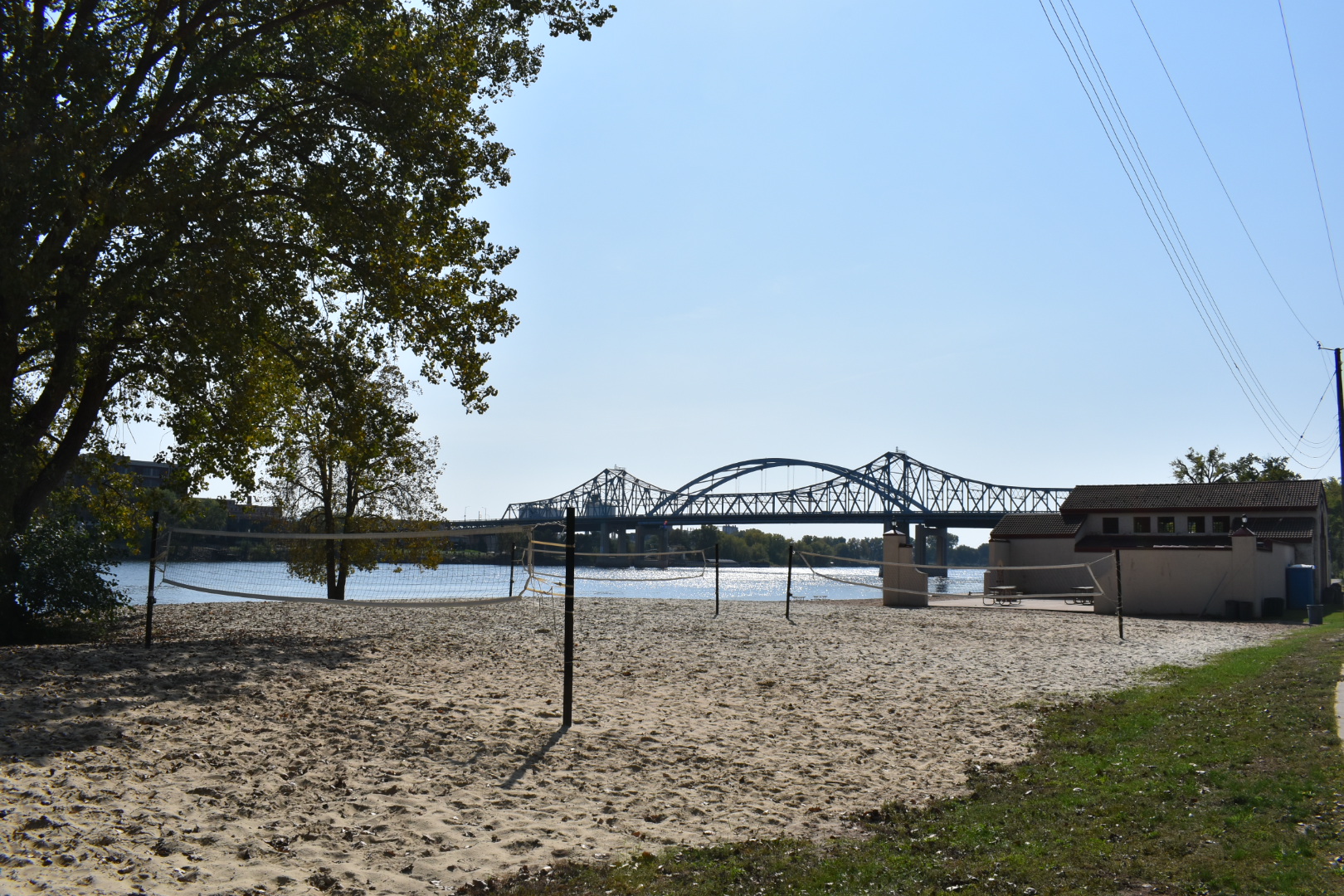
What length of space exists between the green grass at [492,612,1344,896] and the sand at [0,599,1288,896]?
40 centimetres

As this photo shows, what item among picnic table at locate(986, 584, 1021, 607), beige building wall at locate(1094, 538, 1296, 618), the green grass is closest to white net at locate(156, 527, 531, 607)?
picnic table at locate(986, 584, 1021, 607)

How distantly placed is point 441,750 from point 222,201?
989 cm

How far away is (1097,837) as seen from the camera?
17.9ft

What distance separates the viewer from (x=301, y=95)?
15.0m

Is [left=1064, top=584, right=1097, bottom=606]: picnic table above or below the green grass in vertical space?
below

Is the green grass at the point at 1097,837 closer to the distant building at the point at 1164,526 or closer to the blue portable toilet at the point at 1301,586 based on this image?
the distant building at the point at 1164,526

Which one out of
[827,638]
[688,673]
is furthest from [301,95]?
[827,638]

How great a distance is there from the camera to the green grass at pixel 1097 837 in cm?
480

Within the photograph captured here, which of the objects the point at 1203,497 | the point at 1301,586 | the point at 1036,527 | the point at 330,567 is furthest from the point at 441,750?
the point at 1203,497

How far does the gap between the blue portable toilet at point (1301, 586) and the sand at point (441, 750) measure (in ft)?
65.5

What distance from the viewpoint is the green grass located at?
480cm

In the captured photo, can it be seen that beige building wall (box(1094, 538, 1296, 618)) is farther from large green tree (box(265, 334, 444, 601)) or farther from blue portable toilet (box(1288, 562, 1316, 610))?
large green tree (box(265, 334, 444, 601))

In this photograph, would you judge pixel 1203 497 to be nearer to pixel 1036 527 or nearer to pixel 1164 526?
pixel 1164 526

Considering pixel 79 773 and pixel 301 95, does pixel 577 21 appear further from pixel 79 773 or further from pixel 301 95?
pixel 79 773
